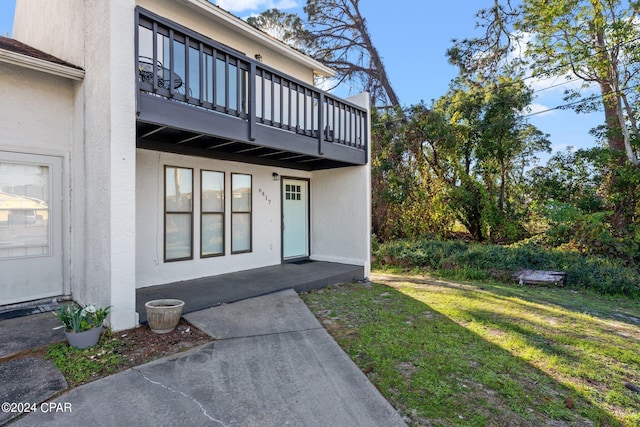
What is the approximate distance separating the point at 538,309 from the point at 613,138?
7.59m

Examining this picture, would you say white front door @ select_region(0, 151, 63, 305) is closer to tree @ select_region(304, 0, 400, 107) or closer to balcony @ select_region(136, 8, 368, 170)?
balcony @ select_region(136, 8, 368, 170)

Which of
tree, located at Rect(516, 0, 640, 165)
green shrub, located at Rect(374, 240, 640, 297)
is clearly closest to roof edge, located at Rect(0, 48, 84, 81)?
green shrub, located at Rect(374, 240, 640, 297)

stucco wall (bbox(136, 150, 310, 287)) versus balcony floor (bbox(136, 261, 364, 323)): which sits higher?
stucco wall (bbox(136, 150, 310, 287))

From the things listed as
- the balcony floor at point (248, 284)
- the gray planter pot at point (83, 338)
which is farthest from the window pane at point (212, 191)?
the gray planter pot at point (83, 338)

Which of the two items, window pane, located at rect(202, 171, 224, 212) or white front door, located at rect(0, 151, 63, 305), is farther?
window pane, located at rect(202, 171, 224, 212)

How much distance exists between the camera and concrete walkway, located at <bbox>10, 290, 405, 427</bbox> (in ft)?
7.72

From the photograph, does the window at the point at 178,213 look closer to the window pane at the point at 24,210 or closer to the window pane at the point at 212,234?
the window pane at the point at 212,234

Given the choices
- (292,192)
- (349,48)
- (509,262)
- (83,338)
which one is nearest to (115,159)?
(83,338)

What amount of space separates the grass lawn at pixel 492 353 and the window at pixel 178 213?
247 centimetres

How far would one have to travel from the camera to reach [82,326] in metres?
3.28

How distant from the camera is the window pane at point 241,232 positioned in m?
6.84

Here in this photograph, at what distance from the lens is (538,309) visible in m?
5.47

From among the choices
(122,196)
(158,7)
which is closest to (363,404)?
(122,196)

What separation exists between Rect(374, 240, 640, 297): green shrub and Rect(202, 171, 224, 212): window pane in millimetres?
5438
